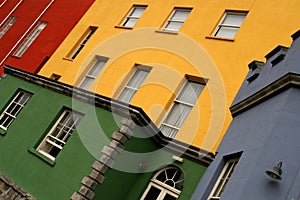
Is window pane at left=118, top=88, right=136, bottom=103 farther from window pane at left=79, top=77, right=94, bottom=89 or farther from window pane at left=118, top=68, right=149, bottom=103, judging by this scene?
window pane at left=79, top=77, right=94, bottom=89

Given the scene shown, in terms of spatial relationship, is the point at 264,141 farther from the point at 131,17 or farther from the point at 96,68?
the point at 131,17

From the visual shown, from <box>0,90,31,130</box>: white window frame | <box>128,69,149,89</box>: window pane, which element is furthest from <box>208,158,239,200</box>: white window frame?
<box>0,90,31,130</box>: white window frame

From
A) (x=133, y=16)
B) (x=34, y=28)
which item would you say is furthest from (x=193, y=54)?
(x=34, y=28)

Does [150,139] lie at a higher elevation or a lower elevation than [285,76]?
lower

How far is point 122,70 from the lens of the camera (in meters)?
16.5

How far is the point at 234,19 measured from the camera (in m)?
15.7

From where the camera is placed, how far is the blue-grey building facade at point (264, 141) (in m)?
6.55

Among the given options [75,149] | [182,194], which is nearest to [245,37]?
[182,194]

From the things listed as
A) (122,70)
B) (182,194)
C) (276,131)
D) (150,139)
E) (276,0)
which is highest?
(276,0)

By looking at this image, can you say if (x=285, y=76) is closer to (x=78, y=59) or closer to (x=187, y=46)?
(x=187, y=46)

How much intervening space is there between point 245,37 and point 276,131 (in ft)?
26.7

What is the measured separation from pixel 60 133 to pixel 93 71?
6.50 metres

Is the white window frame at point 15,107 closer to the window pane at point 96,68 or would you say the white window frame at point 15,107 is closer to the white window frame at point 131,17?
the window pane at point 96,68

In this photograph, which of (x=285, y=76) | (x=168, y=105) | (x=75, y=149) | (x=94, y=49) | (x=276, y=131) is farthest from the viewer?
(x=94, y=49)
